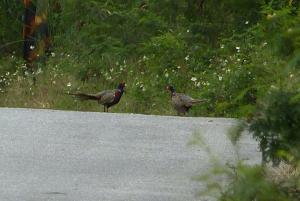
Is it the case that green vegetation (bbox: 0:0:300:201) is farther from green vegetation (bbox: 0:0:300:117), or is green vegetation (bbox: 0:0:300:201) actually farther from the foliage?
the foliage

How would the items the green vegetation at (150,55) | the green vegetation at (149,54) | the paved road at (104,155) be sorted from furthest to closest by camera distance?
the green vegetation at (149,54) → the green vegetation at (150,55) → the paved road at (104,155)

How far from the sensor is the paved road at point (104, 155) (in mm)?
5938

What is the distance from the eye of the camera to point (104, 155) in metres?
6.93

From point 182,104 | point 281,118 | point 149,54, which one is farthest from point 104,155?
point 149,54

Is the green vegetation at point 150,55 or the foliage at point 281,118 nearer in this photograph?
the foliage at point 281,118

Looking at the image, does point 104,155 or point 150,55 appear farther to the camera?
point 150,55

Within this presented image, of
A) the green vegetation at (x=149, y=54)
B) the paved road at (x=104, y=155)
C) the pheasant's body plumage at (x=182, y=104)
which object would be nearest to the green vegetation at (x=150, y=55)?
the green vegetation at (x=149, y=54)

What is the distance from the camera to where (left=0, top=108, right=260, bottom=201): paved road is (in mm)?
5938

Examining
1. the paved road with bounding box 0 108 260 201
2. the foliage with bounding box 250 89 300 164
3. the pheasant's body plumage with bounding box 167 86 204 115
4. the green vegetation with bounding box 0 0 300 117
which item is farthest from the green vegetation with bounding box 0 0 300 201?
the foliage with bounding box 250 89 300 164

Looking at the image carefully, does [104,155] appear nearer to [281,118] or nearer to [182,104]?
[281,118]

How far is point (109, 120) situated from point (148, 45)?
6957mm

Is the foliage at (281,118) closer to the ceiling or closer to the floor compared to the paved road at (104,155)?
closer to the ceiling

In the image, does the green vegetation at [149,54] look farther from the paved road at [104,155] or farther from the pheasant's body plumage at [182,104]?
the paved road at [104,155]

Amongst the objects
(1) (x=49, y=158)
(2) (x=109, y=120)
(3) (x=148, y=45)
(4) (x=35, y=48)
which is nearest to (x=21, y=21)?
(4) (x=35, y=48)
